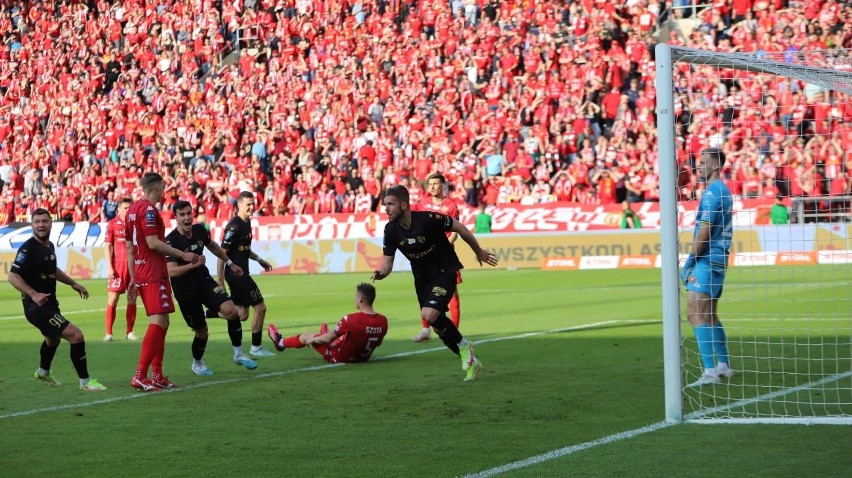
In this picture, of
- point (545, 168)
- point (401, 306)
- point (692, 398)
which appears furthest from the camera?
point (545, 168)

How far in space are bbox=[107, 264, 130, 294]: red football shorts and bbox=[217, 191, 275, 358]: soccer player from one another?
10.9 feet

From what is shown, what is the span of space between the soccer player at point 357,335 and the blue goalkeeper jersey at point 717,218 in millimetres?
3513

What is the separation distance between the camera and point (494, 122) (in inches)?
1245

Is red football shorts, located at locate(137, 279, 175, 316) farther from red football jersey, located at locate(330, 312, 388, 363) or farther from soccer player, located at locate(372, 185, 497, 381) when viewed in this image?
red football jersey, located at locate(330, 312, 388, 363)

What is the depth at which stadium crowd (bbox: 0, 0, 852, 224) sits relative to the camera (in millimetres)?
28702

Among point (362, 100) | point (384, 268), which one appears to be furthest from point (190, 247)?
point (362, 100)

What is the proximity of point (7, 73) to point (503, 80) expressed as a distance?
23254 millimetres

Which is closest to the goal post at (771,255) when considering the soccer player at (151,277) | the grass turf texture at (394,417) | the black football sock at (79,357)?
the grass turf texture at (394,417)

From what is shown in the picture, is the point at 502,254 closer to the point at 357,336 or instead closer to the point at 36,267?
the point at 357,336

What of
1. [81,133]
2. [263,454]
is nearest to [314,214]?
[81,133]

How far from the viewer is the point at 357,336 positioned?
11711mm

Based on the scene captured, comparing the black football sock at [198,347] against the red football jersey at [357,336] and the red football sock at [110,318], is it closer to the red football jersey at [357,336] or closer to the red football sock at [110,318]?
the red football jersey at [357,336]

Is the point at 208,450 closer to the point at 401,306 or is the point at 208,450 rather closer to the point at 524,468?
the point at 524,468

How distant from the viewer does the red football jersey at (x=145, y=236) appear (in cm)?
1021
